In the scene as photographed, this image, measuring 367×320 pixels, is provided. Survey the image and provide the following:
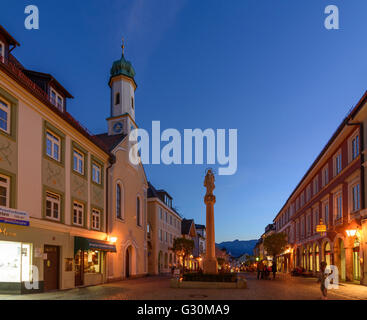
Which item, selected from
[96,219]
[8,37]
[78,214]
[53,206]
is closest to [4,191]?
[53,206]

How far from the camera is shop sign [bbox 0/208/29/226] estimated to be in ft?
49.2

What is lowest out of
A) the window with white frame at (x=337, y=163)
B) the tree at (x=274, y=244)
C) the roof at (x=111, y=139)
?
the tree at (x=274, y=244)

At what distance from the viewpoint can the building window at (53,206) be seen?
19422 millimetres

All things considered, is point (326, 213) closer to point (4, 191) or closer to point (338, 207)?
point (338, 207)

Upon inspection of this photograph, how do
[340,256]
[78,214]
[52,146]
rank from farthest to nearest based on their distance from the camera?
[340,256] < [78,214] < [52,146]

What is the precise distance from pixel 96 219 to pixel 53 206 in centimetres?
610

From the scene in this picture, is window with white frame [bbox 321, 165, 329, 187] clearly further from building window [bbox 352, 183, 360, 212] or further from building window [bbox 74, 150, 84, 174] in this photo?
building window [bbox 74, 150, 84, 174]

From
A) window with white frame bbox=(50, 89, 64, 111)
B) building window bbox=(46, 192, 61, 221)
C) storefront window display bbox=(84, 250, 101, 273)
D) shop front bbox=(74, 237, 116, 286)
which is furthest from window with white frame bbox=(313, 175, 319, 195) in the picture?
building window bbox=(46, 192, 61, 221)

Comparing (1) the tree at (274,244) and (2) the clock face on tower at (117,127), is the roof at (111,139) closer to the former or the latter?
(2) the clock face on tower at (117,127)

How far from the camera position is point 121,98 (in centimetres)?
3556

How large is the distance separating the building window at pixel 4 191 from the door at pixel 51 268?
3.90 m

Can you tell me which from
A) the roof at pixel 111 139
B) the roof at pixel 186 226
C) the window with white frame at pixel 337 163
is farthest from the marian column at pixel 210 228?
the roof at pixel 186 226
